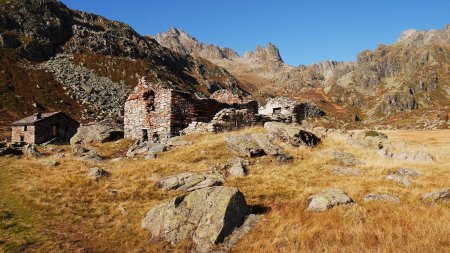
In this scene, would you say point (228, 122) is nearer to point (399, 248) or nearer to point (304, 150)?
point (304, 150)

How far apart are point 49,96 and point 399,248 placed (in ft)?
352

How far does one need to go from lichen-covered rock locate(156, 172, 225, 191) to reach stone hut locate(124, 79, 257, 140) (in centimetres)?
1174

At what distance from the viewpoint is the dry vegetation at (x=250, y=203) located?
9297mm

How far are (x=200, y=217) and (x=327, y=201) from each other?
494cm

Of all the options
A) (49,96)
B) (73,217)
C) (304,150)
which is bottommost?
(73,217)

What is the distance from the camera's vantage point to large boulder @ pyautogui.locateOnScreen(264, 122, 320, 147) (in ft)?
80.5

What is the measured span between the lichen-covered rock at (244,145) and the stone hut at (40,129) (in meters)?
42.6

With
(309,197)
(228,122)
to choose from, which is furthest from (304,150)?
(309,197)

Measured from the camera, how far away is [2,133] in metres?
66.2

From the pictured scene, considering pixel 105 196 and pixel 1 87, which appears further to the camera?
pixel 1 87

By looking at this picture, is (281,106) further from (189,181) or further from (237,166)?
(189,181)

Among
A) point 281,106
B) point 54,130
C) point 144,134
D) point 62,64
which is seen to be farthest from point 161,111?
point 62,64

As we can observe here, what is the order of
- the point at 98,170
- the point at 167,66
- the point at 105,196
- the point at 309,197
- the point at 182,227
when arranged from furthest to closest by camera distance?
the point at 167,66 → the point at 98,170 → the point at 105,196 → the point at 309,197 → the point at 182,227

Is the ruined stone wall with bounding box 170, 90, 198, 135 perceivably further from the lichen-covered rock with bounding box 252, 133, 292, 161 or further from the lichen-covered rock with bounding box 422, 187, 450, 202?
the lichen-covered rock with bounding box 422, 187, 450, 202
